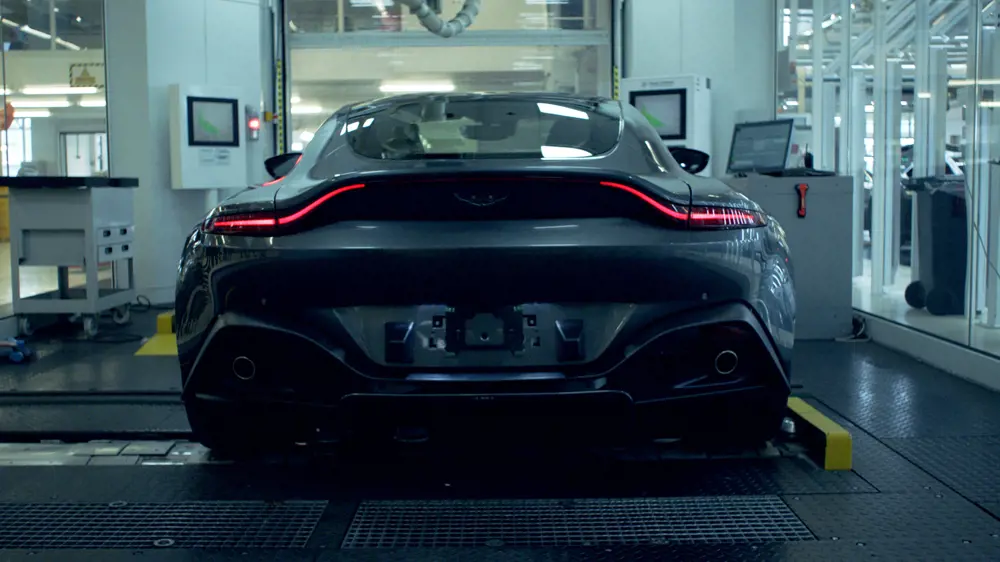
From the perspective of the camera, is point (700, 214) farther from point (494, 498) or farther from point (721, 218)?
point (494, 498)

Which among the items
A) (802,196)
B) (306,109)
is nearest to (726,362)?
(802,196)

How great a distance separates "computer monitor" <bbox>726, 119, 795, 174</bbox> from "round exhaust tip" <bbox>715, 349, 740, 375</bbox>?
4.61 m

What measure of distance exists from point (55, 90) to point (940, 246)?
26.3ft

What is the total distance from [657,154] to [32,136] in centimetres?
793

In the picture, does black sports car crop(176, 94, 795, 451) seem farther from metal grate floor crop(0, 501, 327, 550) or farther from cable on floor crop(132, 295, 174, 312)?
cable on floor crop(132, 295, 174, 312)

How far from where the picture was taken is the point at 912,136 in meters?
7.66

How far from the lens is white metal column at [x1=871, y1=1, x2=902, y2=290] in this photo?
25.8 ft

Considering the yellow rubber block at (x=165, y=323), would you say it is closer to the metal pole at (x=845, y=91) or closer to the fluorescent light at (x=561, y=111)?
the fluorescent light at (x=561, y=111)

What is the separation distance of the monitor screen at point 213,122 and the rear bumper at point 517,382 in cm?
741

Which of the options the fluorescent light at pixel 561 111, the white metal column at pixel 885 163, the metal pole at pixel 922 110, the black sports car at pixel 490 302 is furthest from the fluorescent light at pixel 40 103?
the metal pole at pixel 922 110

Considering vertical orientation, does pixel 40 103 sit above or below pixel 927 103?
above

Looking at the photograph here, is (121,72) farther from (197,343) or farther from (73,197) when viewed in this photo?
(197,343)

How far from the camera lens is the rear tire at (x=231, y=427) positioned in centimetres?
292

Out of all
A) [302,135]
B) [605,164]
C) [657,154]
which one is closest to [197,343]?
[605,164]
